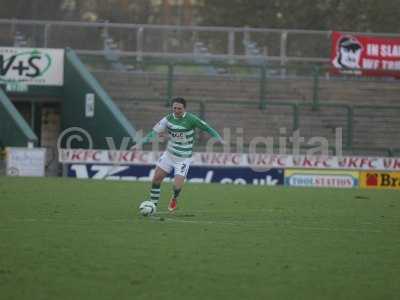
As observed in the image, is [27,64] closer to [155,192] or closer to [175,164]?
[175,164]

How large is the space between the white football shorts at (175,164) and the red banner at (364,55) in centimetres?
1903

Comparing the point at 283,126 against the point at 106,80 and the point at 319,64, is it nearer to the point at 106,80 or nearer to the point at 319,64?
the point at 319,64

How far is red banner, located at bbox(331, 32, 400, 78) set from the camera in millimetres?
35406

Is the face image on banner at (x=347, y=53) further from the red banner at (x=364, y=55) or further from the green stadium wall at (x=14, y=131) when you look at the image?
the green stadium wall at (x=14, y=131)

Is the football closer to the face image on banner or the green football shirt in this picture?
the green football shirt

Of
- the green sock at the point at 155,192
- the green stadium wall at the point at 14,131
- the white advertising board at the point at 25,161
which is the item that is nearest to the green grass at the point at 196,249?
the green sock at the point at 155,192

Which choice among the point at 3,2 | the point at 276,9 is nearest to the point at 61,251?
the point at 3,2

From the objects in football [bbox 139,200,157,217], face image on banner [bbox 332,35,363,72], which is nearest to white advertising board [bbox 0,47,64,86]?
face image on banner [bbox 332,35,363,72]

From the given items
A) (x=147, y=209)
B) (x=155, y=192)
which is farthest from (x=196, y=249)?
(x=155, y=192)

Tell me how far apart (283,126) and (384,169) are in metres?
4.82

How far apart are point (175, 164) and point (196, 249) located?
5339 mm

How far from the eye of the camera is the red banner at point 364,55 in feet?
116

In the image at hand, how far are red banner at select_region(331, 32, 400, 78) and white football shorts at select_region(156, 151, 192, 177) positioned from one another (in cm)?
1903

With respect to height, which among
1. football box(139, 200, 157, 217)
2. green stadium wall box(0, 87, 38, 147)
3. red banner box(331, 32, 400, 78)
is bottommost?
green stadium wall box(0, 87, 38, 147)
